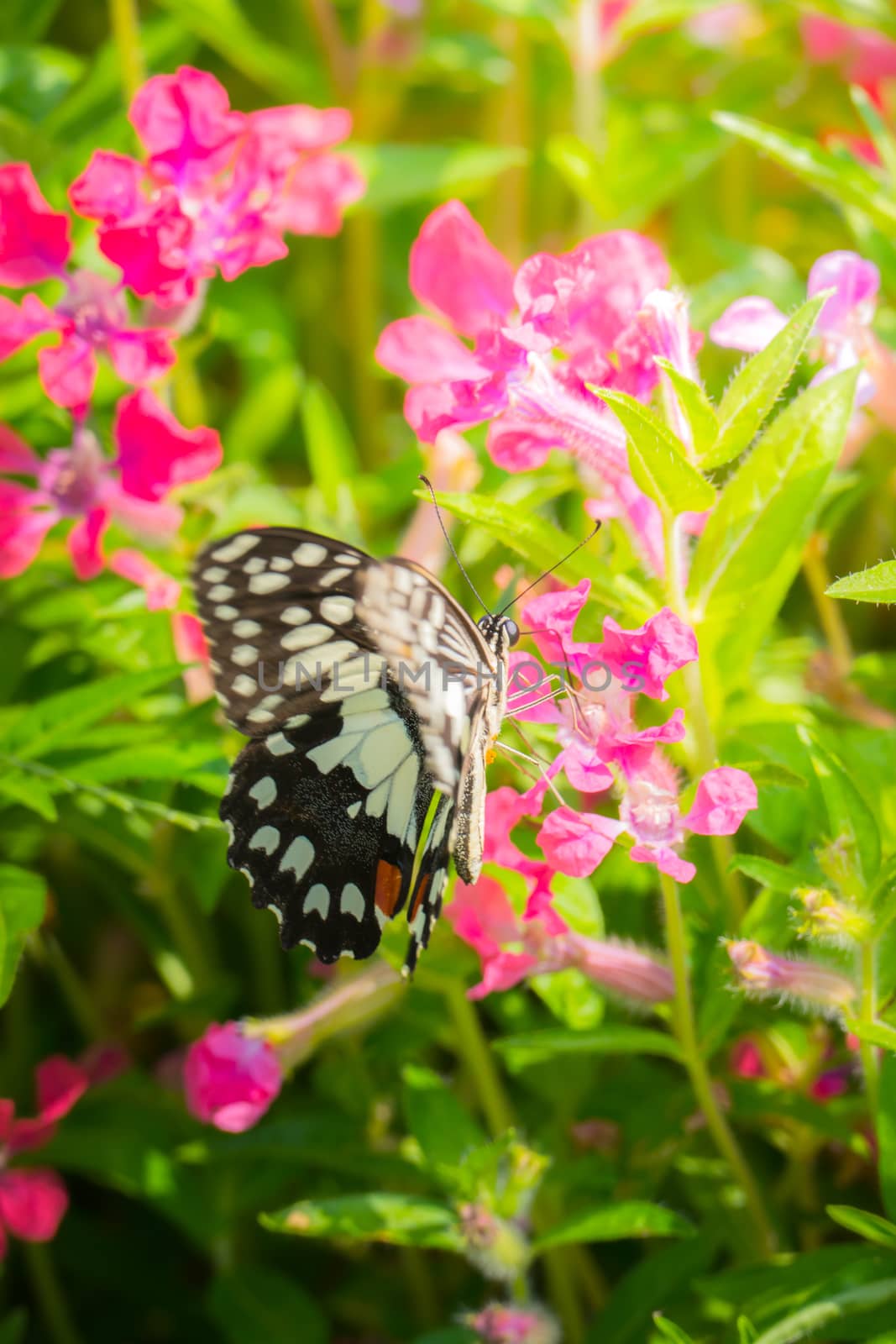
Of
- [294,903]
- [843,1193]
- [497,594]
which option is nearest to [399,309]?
[497,594]

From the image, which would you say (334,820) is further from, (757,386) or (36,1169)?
(36,1169)

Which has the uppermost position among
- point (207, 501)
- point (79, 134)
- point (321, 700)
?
point (79, 134)

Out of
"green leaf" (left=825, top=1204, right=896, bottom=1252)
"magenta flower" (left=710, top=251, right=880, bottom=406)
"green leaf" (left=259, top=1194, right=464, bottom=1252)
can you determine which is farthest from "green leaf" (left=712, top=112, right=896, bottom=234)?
"green leaf" (left=259, top=1194, right=464, bottom=1252)

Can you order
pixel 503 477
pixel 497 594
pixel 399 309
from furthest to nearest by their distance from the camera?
pixel 399 309 → pixel 503 477 → pixel 497 594

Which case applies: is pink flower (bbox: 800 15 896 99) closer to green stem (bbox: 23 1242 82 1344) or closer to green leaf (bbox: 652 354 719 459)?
green leaf (bbox: 652 354 719 459)

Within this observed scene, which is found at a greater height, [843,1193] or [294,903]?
[294,903]

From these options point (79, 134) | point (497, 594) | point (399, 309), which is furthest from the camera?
point (399, 309)

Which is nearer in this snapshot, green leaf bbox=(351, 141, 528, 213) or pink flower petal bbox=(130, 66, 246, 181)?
pink flower petal bbox=(130, 66, 246, 181)

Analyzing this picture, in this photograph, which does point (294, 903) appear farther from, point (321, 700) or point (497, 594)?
point (497, 594)
